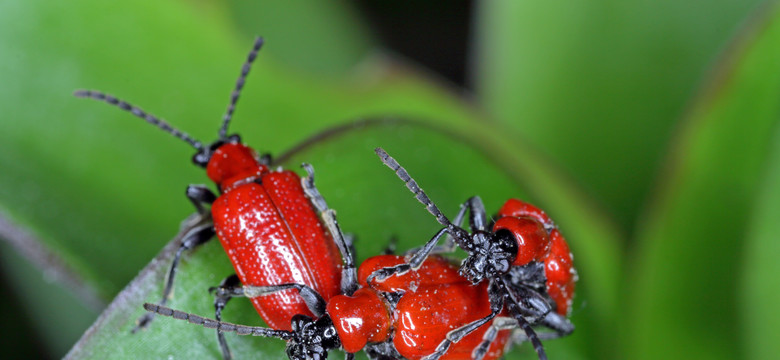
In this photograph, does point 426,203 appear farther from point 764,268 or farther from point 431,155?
point 764,268

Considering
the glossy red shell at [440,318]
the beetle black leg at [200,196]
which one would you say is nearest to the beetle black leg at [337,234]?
the glossy red shell at [440,318]

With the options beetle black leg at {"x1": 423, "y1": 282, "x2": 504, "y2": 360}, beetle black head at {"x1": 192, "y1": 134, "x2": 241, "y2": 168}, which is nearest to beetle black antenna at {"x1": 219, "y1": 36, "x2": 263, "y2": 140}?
beetle black head at {"x1": 192, "y1": 134, "x2": 241, "y2": 168}

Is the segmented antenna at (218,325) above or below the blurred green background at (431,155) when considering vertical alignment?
below

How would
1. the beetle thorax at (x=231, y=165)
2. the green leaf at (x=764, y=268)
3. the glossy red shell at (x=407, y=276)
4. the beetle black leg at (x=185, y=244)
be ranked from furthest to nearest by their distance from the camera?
the beetle thorax at (x=231, y=165), the glossy red shell at (x=407, y=276), the green leaf at (x=764, y=268), the beetle black leg at (x=185, y=244)

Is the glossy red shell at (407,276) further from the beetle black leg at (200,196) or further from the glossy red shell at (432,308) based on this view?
the beetle black leg at (200,196)

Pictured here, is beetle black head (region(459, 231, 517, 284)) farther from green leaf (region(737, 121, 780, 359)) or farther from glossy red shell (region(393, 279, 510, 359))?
green leaf (region(737, 121, 780, 359))

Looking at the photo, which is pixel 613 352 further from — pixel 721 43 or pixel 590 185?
pixel 721 43

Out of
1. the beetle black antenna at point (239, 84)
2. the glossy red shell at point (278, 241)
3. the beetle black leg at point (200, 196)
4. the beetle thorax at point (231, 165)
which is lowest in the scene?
the glossy red shell at point (278, 241)
